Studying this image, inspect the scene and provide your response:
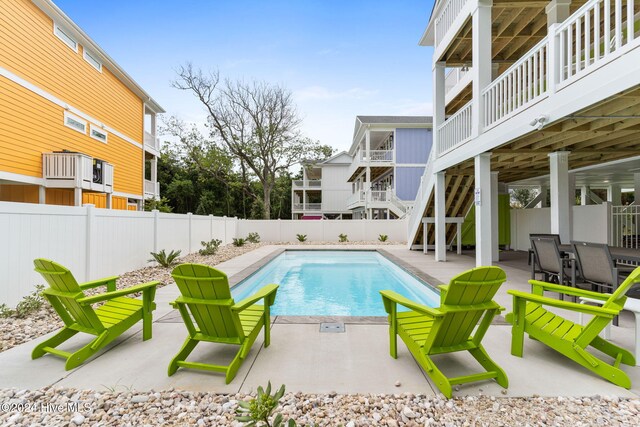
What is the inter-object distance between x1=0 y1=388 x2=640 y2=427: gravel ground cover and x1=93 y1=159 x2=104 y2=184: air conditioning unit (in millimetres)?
12116

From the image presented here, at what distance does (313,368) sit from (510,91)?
582cm

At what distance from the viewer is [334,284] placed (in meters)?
8.33

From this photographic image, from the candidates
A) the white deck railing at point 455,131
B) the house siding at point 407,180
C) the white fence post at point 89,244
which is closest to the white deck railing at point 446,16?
the white deck railing at point 455,131

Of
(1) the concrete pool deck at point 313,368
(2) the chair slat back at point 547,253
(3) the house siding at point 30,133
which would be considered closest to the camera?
(1) the concrete pool deck at point 313,368

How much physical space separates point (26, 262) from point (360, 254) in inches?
411

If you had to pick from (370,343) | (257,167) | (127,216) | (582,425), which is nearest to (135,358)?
(370,343)

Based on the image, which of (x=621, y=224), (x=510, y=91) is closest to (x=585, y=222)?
(x=621, y=224)

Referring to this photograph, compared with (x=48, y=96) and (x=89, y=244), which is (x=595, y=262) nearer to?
(x=89, y=244)

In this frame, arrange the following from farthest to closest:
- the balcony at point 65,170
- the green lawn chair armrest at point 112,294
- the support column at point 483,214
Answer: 1. the balcony at point 65,170
2. the support column at point 483,214
3. the green lawn chair armrest at point 112,294

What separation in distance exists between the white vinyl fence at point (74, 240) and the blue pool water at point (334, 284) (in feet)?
9.23

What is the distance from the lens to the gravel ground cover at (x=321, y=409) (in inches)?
89.0

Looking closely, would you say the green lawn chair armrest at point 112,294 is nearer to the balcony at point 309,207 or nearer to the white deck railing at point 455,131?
the white deck railing at point 455,131

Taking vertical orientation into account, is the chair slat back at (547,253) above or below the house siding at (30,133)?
below

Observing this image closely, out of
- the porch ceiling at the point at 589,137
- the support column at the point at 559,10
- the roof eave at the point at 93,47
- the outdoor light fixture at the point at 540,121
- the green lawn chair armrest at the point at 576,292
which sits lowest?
the green lawn chair armrest at the point at 576,292
